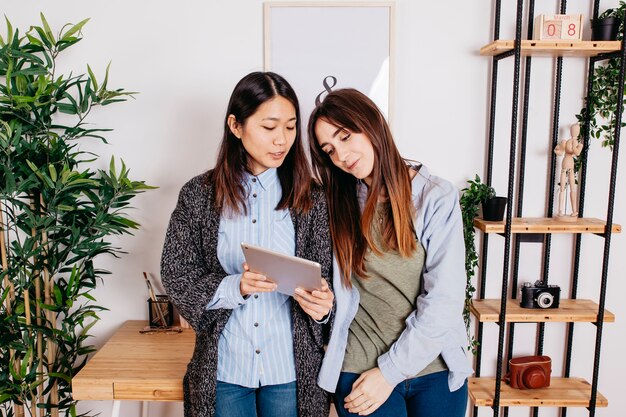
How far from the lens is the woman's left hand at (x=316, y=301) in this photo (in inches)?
54.7

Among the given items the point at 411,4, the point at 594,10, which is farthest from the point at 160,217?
the point at 594,10

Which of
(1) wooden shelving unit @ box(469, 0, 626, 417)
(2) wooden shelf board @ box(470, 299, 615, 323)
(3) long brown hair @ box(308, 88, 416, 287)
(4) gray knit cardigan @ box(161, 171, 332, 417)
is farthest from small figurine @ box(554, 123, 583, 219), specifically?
(4) gray knit cardigan @ box(161, 171, 332, 417)

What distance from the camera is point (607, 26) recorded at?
193 cm

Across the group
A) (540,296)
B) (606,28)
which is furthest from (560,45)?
(540,296)

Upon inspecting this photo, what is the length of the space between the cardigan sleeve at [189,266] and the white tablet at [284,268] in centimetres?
18

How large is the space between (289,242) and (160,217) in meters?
0.93

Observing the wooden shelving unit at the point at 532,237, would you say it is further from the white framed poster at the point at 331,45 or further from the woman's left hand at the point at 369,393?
the woman's left hand at the point at 369,393

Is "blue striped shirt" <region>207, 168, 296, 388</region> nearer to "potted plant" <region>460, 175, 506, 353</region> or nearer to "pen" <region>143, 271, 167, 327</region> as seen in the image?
"pen" <region>143, 271, 167, 327</region>

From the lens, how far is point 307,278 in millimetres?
1281

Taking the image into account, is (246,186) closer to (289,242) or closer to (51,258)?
(289,242)

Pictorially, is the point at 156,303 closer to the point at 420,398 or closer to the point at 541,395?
the point at 420,398

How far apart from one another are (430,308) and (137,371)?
1.04m

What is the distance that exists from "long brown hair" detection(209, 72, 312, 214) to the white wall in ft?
2.21

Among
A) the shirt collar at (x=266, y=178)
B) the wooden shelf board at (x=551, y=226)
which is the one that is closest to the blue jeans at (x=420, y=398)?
the shirt collar at (x=266, y=178)
